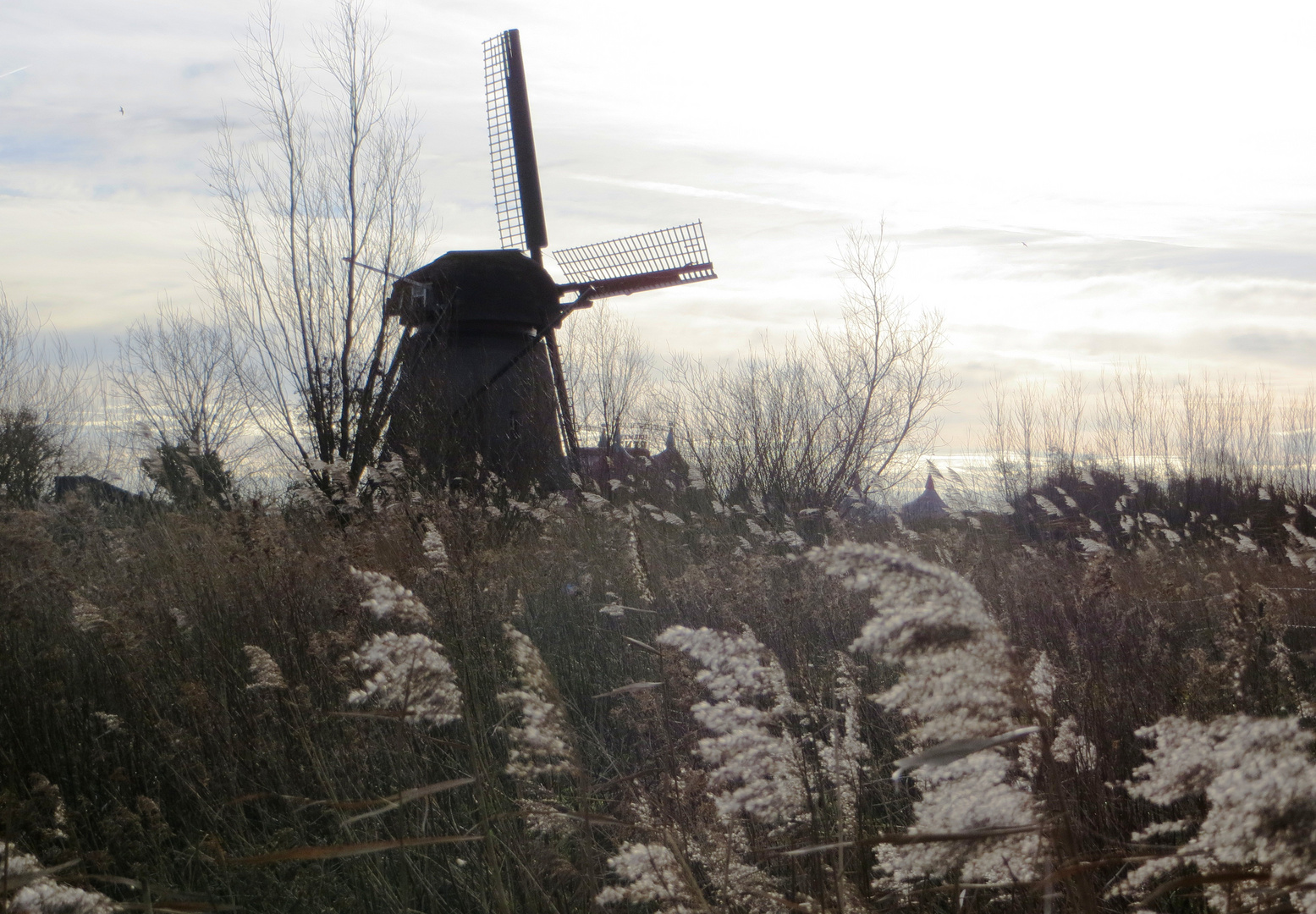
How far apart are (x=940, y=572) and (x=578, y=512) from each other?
295 inches

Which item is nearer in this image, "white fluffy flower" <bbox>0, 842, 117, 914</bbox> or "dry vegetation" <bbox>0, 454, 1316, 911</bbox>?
"dry vegetation" <bbox>0, 454, 1316, 911</bbox>

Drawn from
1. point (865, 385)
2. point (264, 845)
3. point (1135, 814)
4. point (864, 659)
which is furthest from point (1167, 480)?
point (264, 845)

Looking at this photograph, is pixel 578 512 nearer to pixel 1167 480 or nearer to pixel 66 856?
pixel 66 856

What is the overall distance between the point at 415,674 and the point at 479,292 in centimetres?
1211

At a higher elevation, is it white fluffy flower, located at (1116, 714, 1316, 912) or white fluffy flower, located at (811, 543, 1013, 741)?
white fluffy flower, located at (811, 543, 1013, 741)

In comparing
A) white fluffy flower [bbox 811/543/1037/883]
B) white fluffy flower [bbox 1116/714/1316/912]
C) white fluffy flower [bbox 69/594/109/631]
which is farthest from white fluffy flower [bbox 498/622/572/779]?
white fluffy flower [bbox 69/594/109/631]

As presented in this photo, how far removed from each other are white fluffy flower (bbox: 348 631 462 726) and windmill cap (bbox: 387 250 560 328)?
434 inches

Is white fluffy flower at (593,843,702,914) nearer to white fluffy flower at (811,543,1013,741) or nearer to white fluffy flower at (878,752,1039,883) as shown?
white fluffy flower at (878,752,1039,883)

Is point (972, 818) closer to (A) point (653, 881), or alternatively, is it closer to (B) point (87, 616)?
(A) point (653, 881)

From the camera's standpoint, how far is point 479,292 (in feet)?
42.3

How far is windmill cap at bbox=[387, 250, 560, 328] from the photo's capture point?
12.0m

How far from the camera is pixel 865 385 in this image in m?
11.0

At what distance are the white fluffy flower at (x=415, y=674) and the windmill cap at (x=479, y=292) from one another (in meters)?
11.0

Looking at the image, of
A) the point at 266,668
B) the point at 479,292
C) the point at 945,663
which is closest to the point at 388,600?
the point at 266,668
